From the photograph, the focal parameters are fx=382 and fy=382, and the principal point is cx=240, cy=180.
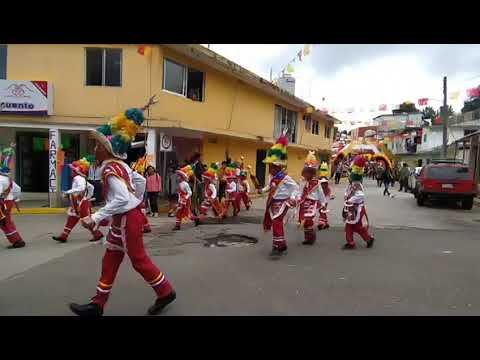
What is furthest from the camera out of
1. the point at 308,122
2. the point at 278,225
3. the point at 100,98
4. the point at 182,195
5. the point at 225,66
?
the point at 308,122

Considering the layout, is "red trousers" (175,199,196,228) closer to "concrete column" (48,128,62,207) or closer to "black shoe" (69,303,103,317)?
"concrete column" (48,128,62,207)

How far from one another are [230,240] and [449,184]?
10.0 metres

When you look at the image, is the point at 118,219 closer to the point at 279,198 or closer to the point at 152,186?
the point at 279,198

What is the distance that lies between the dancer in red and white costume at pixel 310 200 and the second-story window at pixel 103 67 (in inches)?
293

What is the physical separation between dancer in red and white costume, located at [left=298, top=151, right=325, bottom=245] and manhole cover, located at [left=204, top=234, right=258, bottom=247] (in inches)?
43.0

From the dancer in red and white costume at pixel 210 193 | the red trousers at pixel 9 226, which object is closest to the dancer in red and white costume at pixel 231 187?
the dancer in red and white costume at pixel 210 193

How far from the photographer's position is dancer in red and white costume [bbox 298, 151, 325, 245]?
302 inches

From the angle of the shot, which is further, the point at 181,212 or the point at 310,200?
the point at 181,212

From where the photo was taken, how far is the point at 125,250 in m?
3.87

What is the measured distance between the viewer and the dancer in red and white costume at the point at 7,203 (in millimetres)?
6819

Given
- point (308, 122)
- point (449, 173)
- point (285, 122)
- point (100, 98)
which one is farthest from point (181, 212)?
point (308, 122)

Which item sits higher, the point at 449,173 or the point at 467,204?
the point at 449,173

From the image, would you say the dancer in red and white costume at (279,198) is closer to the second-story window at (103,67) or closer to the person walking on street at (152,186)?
the person walking on street at (152,186)
